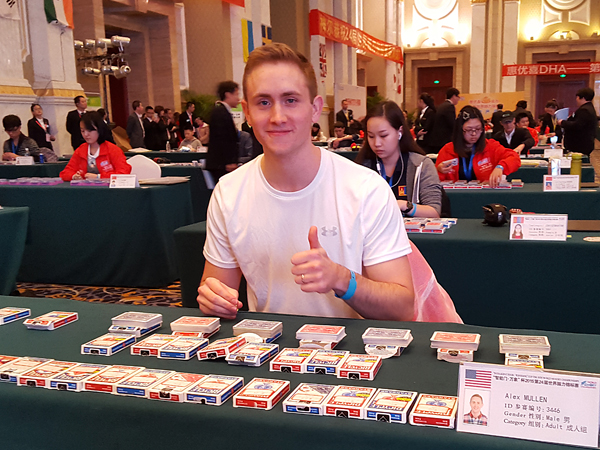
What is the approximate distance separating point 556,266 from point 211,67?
13.4 metres

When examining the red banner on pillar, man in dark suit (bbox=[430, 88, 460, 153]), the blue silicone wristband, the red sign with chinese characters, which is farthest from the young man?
the red sign with chinese characters

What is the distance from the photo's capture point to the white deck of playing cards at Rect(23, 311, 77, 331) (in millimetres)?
1470

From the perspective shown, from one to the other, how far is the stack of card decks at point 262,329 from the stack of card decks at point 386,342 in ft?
0.67

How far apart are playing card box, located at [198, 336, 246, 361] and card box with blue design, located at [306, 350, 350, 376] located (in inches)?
7.0

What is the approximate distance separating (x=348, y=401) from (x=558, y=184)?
356cm

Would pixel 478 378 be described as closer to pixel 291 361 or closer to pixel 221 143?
pixel 291 361

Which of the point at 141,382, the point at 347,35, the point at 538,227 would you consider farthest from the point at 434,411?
the point at 347,35

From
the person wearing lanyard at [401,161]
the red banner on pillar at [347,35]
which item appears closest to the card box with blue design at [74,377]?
the person wearing lanyard at [401,161]

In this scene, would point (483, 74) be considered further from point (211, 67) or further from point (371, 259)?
point (371, 259)

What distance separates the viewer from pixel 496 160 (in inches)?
176

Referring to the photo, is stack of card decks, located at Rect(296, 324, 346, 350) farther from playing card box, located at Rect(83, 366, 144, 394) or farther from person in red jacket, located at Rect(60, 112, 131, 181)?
person in red jacket, located at Rect(60, 112, 131, 181)

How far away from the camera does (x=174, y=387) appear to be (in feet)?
3.42

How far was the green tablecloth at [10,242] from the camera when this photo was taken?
397cm

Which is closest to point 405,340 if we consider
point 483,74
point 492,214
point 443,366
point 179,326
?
point 443,366
